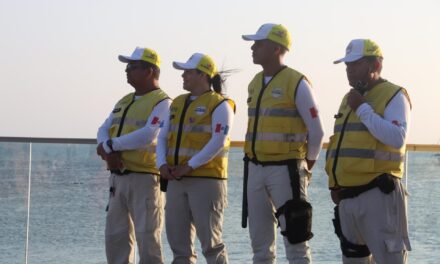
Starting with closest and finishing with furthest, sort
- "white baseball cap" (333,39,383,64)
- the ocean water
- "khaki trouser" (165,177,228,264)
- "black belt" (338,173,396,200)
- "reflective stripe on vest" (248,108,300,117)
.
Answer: "black belt" (338,173,396,200) < "white baseball cap" (333,39,383,64) < "reflective stripe on vest" (248,108,300,117) < "khaki trouser" (165,177,228,264) < the ocean water

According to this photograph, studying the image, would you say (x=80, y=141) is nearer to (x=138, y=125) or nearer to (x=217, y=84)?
(x=138, y=125)

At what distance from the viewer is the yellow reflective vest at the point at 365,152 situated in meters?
6.38

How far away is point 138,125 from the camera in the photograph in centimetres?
770

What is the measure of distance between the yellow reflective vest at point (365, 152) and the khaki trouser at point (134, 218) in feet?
5.31

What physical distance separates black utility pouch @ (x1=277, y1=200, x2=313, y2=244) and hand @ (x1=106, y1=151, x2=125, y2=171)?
137cm

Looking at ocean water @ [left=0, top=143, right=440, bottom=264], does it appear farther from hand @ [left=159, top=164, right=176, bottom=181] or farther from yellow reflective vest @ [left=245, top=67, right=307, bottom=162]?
yellow reflective vest @ [left=245, top=67, right=307, bottom=162]

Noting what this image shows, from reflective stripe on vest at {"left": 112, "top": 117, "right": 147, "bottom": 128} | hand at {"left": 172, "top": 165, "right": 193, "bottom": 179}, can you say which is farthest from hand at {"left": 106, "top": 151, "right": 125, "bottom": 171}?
hand at {"left": 172, "top": 165, "right": 193, "bottom": 179}

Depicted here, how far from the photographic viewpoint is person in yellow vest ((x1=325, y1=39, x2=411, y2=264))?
20.7ft

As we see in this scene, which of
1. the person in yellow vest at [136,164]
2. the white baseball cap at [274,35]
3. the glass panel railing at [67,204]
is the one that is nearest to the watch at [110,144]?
the person in yellow vest at [136,164]

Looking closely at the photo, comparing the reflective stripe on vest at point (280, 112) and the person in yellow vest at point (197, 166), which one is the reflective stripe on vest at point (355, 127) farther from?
the person in yellow vest at point (197, 166)

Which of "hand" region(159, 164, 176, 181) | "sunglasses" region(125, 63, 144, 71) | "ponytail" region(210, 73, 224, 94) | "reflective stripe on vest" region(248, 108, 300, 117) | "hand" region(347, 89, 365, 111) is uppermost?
"sunglasses" region(125, 63, 144, 71)

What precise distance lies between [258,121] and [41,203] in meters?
2.42

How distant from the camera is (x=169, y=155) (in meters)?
7.49

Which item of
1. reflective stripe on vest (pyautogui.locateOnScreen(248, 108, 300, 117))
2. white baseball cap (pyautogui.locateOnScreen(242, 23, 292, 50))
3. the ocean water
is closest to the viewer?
reflective stripe on vest (pyautogui.locateOnScreen(248, 108, 300, 117))
